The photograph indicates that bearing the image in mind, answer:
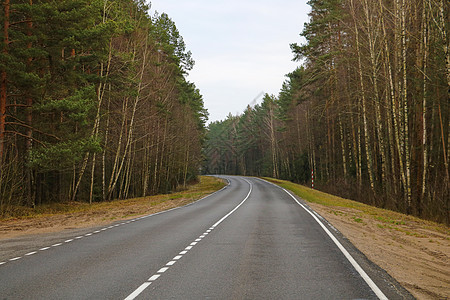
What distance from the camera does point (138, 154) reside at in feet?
132

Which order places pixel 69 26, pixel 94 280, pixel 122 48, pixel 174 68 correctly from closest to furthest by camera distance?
1. pixel 94 280
2. pixel 69 26
3. pixel 122 48
4. pixel 174 68

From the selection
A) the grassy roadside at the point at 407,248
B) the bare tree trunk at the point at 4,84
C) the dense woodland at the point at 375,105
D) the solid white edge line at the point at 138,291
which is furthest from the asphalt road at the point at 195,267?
the dense woodland at the point at 375,105

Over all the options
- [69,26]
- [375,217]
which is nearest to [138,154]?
[69,26]

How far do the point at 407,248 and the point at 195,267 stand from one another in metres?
5.84

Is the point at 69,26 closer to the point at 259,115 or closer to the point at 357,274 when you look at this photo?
the point at 357,274

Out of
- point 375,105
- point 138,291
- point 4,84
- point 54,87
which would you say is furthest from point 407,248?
point 54,87

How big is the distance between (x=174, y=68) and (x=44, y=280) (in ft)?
136

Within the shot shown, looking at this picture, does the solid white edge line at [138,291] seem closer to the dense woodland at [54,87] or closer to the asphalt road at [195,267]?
the asphalt road at [195,267]

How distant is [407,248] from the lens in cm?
991

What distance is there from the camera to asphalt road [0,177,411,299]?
5.70 metres

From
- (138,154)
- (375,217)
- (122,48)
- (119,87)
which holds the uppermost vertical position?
(122,48)

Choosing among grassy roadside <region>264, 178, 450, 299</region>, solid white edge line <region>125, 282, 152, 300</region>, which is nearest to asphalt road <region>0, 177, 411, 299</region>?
solid white edge line <region>125, 282, 152, 300</region>

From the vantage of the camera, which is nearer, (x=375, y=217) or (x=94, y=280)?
(x=94, y=280)

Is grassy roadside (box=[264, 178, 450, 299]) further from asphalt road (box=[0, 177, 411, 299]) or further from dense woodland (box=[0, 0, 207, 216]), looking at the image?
dense woodland (box=[0, 0, 207, 216])
